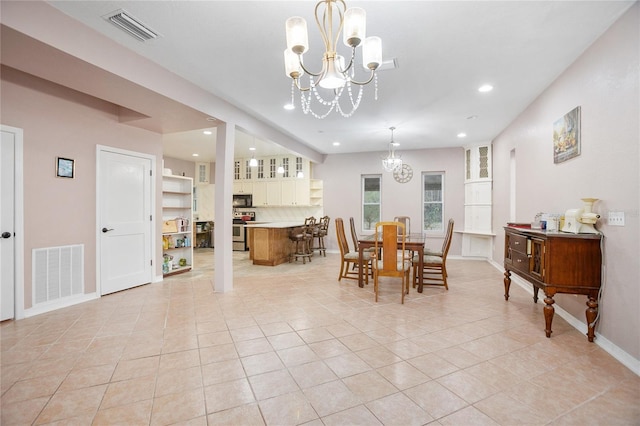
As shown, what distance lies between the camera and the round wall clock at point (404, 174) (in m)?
7.53

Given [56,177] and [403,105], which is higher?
[403,105]

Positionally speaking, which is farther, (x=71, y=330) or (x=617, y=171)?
(x=71, y=330)

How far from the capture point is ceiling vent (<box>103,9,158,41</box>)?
226cm

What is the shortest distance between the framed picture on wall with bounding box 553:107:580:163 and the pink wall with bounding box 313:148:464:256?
392 cm

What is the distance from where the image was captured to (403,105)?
4.31 meters

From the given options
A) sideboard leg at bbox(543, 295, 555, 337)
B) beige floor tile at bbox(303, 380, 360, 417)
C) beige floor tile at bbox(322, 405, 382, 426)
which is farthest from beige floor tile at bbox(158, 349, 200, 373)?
sideboard leg at bbox(543, 295, 555, 337)

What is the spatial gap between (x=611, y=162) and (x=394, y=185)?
5.26 metres

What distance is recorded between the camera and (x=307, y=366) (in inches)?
86.4

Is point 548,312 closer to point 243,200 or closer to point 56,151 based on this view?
point 56,151

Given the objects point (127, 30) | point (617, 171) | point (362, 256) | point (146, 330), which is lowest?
point (146, 330)

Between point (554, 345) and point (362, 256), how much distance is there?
7.73ft

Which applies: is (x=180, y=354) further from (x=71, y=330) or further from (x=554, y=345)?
(x=554, y=345)

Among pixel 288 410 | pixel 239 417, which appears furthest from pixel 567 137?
pixel 239 417

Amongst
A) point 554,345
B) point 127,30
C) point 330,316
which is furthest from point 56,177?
point 554,345
